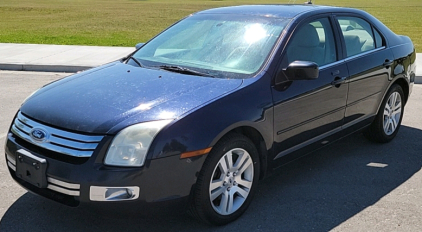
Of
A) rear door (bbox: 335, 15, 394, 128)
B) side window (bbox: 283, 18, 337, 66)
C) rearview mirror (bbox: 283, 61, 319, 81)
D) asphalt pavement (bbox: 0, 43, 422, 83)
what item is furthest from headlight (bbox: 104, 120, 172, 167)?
asphalt pavement (bbox: 0, 43, 422, 83)

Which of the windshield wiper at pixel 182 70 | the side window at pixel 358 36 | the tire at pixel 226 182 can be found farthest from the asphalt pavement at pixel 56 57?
the tire at pixel 226 182

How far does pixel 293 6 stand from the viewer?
527 centimetres

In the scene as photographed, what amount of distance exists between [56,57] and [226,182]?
28.1ft

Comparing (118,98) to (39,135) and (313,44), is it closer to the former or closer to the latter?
(39,135)

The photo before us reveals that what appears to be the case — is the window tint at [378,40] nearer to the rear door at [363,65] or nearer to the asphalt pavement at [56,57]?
the rear door at [363,65]

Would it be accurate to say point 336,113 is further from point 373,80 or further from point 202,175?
point 202,175

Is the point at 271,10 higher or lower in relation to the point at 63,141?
higher

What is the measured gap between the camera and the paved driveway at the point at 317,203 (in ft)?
12.7

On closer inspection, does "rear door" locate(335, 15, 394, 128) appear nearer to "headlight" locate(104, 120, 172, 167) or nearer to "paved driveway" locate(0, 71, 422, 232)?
"paved driveway" locate(0, 71, 422, 232)

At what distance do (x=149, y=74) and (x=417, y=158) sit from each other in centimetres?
296

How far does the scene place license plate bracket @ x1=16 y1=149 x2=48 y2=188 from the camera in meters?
3.46

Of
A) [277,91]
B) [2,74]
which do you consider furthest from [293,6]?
[2,74]

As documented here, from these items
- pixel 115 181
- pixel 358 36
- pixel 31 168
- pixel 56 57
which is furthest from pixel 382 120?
pixel 56 57

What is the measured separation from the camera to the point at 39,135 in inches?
141
